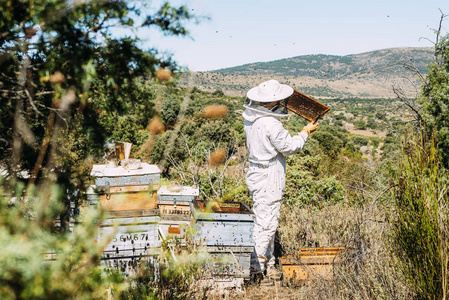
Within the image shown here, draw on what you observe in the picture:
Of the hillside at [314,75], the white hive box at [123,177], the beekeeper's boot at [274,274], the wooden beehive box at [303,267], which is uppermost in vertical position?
the hillside at [314,75]

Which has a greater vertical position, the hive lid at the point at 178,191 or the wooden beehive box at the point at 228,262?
the hive lid at the point at 178,191

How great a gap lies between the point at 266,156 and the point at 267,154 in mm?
28

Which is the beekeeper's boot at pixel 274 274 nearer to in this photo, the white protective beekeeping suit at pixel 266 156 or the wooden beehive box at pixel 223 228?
the white protective beekeeping suit at pixel 266 156

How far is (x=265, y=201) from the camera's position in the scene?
3971 millimetres

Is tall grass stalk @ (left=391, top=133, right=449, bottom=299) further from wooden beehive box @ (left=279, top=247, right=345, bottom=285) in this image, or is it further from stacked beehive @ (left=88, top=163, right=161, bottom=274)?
stacked beehive @ (left=88, top=163, right=161, bottom=274)

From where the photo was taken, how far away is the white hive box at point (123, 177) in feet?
12.0

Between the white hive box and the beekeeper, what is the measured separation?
3.88 feet

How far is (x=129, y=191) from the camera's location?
371 centimetres

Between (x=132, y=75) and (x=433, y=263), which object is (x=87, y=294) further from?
(x=433, y=263)

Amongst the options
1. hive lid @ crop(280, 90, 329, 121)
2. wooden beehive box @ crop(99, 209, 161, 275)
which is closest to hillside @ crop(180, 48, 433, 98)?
hive lid @ crop(280, 90, 329, 121)

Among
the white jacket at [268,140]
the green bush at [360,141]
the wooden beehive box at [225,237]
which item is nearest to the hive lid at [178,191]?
the wooden beehive box at [225,237]

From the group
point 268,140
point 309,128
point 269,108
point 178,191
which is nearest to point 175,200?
point 178,191

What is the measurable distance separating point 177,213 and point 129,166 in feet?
3.31

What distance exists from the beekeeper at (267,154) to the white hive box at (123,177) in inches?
46.6
